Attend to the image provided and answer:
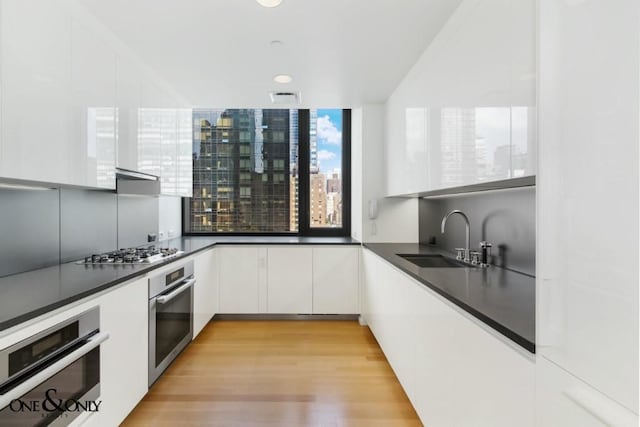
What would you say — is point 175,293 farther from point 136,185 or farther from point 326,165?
point 326,165

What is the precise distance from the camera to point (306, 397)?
7.38ft

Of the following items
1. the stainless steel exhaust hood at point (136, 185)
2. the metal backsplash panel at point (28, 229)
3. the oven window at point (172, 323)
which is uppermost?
the stainless steel exhaust hood at point (136, 185)

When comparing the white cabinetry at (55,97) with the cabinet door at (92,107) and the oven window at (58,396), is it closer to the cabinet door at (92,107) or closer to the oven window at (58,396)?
the cabinet door at (92,107)

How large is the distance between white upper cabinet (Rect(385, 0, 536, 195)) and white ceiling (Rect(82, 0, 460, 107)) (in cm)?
22

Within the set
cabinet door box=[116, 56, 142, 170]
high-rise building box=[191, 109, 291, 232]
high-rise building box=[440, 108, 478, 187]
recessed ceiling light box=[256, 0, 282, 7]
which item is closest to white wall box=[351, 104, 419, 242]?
high-rise building box=[191, 109, 291, 232]

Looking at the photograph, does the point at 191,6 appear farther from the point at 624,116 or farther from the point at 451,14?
the point at 624,116

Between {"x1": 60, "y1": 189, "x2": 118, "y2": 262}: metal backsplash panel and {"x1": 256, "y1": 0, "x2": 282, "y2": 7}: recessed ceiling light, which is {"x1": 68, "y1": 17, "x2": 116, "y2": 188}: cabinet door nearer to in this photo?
{"x1": 60, "y1": 189, "x2": 118, "y2": 262}: metal backsplash panel

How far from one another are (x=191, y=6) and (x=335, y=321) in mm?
3058

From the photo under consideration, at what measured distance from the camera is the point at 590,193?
72 centimetres

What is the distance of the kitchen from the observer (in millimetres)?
745

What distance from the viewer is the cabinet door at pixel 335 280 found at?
3699mm

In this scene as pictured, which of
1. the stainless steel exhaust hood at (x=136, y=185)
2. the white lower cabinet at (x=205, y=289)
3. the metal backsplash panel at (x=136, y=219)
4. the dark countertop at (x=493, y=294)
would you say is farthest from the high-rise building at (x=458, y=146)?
the metal backsplash panel at (x=136, y=219)

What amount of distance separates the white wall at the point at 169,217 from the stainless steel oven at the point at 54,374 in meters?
2.20

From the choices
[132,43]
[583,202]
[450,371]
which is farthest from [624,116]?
[132,43]
